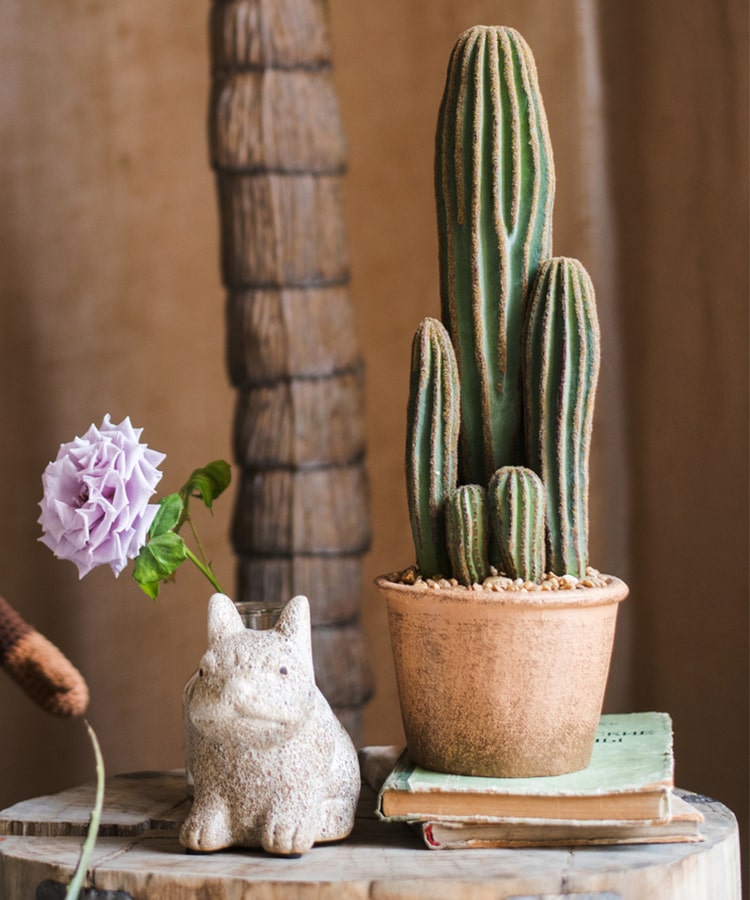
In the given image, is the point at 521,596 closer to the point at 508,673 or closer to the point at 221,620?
the point at 508,673

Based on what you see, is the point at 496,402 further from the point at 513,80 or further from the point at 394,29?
the point at 394,29

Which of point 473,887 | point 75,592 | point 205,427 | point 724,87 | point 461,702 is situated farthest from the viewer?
point 205,427

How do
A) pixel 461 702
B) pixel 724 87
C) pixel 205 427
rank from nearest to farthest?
pixel 461 702, pixel 724 87, pixel 205 427

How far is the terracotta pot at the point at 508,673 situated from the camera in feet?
2.98

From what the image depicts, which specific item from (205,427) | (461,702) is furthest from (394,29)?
(461,702)

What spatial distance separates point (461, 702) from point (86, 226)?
106cm

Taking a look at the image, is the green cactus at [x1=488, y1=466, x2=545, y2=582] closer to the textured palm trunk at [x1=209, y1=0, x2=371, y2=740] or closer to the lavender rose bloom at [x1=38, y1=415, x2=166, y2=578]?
the lavender rose bloom at [x1=38, y1=415, x2=166, y2=578]

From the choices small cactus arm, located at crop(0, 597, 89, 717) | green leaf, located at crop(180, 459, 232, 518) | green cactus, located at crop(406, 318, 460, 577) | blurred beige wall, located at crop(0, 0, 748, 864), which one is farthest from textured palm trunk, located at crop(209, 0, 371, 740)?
small cactus arm, located at crop(0, 597, 89, 717)

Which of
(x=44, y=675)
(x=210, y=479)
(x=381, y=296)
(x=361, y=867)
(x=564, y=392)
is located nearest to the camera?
(x=44, y=675)

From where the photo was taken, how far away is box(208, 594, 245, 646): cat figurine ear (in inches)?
35.5

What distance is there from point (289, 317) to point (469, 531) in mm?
636

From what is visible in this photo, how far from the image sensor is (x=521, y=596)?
0.90m

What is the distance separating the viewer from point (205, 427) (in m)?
1.75

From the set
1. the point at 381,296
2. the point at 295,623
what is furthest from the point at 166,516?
the point at 381,296
